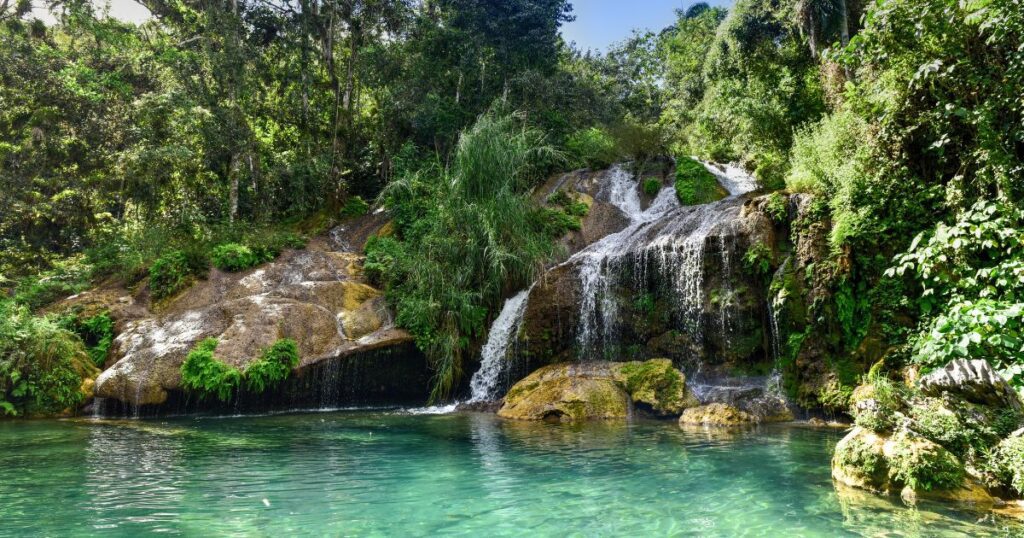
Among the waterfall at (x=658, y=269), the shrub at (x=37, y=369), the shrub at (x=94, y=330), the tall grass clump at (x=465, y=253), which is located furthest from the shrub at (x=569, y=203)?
the shrub at (x=37, y=369)

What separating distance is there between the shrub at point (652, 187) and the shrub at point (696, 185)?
2.02 ft

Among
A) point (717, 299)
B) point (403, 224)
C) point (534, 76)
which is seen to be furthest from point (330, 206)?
point (717, 299)

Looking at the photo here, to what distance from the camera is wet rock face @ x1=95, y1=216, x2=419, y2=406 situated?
11070mm

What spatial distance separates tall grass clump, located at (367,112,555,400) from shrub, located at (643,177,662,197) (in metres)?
4.28

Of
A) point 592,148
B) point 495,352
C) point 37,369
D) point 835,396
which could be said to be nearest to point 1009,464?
point 835,396

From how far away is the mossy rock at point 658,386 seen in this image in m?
9.51

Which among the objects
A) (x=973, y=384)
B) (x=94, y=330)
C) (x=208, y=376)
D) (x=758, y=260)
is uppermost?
(x=758, y=260)

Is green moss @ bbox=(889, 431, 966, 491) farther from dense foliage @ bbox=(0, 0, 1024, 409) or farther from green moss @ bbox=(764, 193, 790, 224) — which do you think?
green moss @ bbox=(764, 193, 790, 224)

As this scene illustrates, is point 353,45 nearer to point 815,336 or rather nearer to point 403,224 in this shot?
point 403,224

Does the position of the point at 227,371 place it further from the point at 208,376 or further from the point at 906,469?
the point at 906,469

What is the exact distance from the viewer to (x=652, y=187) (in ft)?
58.9

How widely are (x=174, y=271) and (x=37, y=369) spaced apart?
3.62m

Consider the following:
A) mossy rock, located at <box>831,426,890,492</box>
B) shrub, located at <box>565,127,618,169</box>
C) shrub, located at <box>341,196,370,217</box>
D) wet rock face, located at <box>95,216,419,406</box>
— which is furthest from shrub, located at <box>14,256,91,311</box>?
mossy rock, located at <box>831,426,890,492</box>

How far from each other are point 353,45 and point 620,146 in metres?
11.3
